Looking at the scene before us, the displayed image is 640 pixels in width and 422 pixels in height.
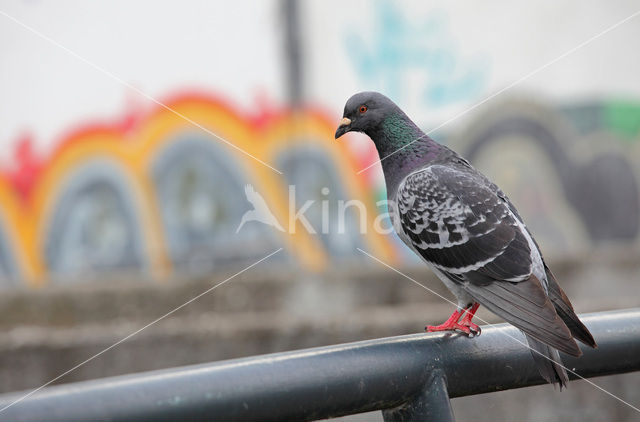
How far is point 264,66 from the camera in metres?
7.85

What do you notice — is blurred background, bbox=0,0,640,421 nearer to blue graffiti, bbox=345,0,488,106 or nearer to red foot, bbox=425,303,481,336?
blue graffiti, bbox=345,0,488,106

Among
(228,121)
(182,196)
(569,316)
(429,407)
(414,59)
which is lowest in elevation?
(429,407)

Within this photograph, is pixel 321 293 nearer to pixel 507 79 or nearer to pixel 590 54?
pixel 507 79

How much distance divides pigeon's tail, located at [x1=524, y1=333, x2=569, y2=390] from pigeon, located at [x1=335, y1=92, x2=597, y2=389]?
0.36 feet

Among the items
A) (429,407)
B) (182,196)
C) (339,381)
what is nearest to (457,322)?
(429,407)

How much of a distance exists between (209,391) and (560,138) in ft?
26.0

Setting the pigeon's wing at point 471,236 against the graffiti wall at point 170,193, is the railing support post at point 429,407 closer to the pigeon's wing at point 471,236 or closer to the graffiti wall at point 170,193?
the pigeon's wing at point 471,236

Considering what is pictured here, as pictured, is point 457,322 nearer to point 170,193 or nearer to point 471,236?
point 471,236

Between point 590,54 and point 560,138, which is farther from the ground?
point 590,54

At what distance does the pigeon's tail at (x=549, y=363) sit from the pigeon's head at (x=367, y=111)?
1122 millimetres

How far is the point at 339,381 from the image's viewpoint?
4.07ft

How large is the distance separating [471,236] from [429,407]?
95cm

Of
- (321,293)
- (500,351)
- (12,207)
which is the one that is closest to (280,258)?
(321,293)

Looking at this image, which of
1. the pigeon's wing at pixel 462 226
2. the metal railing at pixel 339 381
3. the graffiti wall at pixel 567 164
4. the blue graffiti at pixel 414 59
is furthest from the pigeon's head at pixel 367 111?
the graffiti wall at pixel 567 164
